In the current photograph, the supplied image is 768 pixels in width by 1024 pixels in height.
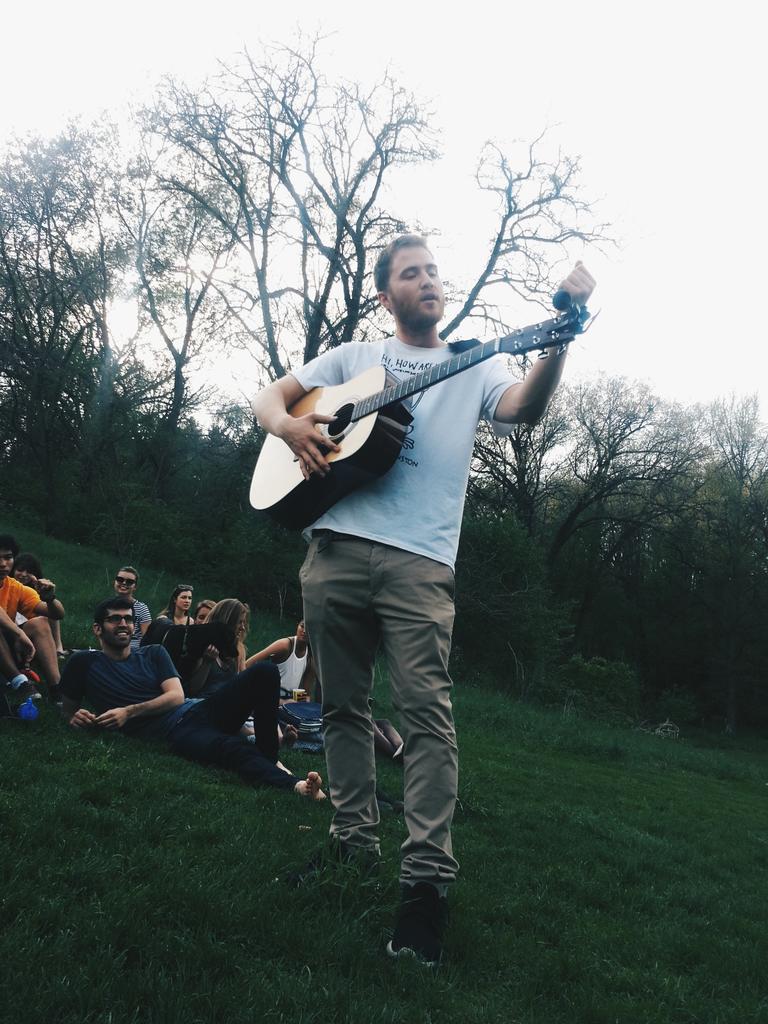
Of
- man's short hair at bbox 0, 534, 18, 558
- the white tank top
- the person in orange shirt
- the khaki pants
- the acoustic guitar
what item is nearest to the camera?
the khaki pants

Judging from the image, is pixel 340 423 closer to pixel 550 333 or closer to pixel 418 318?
pixel 418 318

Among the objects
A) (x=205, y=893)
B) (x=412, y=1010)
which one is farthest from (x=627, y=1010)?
(x=205, y=893)

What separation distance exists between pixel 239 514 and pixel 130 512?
2.60 meters

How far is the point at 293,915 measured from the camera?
2.39 meters

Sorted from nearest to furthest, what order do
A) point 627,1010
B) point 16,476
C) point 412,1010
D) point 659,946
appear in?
point 412,1010
point 627,1010
point 659,946
point 16,476

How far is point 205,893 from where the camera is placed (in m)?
2.44

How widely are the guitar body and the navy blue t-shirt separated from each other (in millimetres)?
2747

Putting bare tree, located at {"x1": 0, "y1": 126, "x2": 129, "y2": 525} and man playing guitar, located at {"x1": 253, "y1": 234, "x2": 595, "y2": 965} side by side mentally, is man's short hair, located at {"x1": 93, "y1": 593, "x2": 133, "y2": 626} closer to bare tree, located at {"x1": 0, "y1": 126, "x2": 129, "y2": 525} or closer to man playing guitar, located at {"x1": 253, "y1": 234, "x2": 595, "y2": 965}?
man playing guitar, located at {"x1": 253, "y1": 234, "x2": 595, "y2": 965}

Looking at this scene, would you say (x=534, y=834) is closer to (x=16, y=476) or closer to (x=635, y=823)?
(x=635, y=823)

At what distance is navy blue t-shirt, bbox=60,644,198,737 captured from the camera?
5383 mm

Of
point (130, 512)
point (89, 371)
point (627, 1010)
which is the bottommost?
point (627, 1010)

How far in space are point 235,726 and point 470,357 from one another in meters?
3.47

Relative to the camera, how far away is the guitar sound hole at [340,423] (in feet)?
9.39

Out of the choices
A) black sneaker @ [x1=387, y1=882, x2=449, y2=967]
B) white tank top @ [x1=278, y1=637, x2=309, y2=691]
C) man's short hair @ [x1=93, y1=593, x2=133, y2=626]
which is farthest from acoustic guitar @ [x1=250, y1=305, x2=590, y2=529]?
white tank top @ [x1=278, y1=637, x2=309, y2=691]
